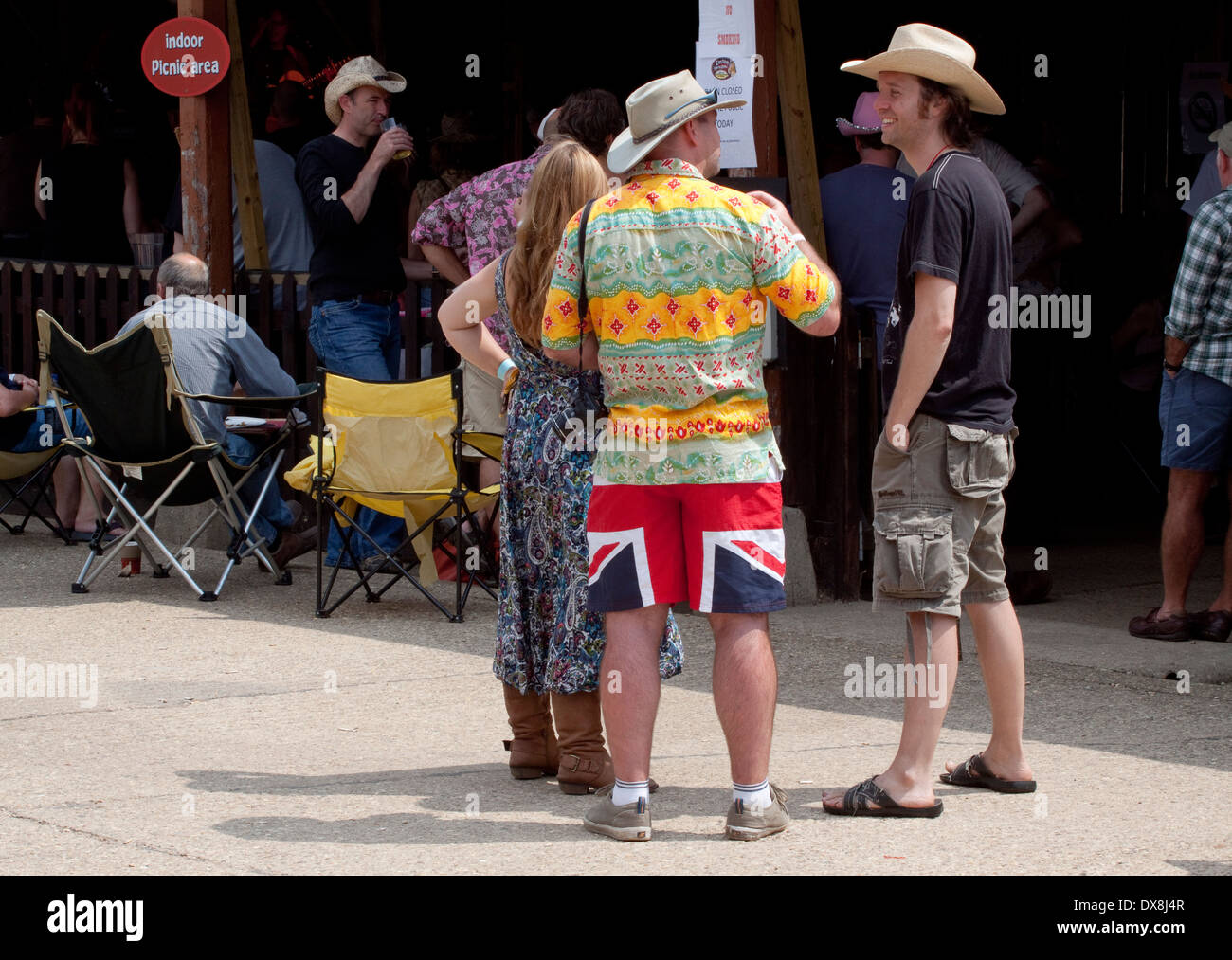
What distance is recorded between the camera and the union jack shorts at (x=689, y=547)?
4.45 metres

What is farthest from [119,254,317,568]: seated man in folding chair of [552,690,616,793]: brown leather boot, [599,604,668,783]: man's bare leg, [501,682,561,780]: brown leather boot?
[599,604,668,783]: man's bare leg

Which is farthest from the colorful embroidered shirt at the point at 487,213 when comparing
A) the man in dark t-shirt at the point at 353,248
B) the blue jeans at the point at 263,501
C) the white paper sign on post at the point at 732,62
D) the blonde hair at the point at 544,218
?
the blonde hair at the point at 544,218

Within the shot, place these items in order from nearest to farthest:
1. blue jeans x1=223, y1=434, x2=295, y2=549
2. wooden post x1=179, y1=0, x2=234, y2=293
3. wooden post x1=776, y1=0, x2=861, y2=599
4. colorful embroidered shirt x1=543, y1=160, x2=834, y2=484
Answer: colorful embroidered shirt x1=543, y1=160, x2=834, y2=484
wooden post x1=776, y1=0, x2=861, y2=599
blue jeans x1=223, y1=434, x2=295, y2=549
wooden post x1=179, y1=0, x2=234, y2=293

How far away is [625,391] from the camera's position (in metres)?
4.50

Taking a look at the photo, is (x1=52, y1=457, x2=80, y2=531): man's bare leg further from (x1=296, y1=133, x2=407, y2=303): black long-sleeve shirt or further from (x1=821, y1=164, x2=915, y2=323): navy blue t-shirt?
(x1=821, y1=164, x2=915, y2=323): navy blue t-shirt

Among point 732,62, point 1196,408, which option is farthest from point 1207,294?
point 732,62

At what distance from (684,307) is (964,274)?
0.78 m

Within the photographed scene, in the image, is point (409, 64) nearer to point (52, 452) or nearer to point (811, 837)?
point (52, 452)

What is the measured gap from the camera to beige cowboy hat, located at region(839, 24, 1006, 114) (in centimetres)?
462

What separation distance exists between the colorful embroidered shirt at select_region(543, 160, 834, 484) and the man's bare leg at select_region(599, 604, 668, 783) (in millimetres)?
366

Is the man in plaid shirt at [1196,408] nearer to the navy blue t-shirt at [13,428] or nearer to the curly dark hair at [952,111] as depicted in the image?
the curly dark hair at [952,111]

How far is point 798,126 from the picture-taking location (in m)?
8.15

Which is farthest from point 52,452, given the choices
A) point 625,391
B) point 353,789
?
point 625,391

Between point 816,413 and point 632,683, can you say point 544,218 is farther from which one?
point 816,413
